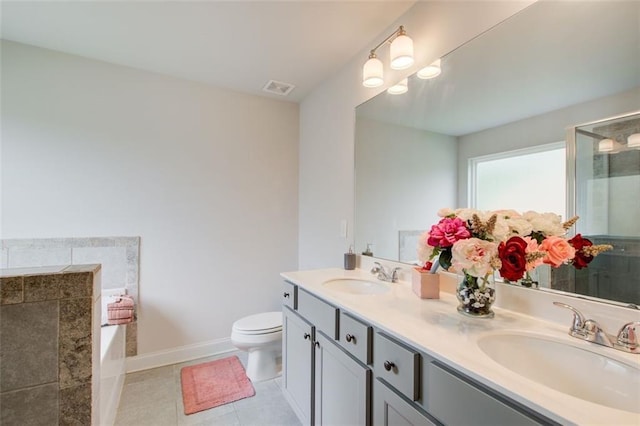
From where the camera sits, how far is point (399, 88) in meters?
1.75

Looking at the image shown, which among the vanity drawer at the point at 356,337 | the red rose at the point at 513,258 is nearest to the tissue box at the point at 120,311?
the vanity drawer at the point at 356,337

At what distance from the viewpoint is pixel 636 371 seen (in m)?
0.73

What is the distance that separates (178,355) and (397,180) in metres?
2.35

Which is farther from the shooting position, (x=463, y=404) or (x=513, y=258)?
(x=513, y=258)

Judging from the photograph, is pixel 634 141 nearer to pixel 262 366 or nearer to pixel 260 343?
pixel 260 343

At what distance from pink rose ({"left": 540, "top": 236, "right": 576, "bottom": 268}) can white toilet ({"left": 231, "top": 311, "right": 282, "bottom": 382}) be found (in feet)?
5.96

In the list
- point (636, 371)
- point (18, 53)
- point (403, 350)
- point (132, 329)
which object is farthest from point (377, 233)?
point (18, 53)

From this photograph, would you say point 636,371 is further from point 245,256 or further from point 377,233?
point 245,256

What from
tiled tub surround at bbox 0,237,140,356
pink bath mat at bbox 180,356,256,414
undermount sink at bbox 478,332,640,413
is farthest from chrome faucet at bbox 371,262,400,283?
tiled tub surround at bbox 0,237,140,356

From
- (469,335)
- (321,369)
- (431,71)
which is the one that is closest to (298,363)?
(321,369)

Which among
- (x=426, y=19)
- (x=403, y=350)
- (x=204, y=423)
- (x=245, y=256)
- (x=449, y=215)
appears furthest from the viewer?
(x=245, y=256)

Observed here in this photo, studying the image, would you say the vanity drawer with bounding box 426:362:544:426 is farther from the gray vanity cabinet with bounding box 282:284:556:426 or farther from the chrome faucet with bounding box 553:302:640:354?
the chrome faucet with bounding box 553:302:640:354

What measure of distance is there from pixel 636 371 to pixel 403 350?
0.58 meters

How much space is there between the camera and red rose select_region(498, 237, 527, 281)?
3.01 feet
